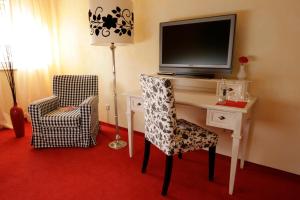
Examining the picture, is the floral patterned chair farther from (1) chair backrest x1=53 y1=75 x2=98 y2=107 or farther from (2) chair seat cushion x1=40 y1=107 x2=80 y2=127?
(1) chair backrest x1=53 y1=75 x2=98 y2=107

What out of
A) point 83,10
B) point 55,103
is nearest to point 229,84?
point 55,103

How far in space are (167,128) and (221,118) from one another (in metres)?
0.44

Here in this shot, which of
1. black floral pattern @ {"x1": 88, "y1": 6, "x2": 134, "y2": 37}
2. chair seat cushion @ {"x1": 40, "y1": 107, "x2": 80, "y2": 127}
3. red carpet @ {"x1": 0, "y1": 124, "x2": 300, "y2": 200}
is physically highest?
black floral pattern @ {"x1": 88, "y1": 6, "x2": 134, "y2": 37}

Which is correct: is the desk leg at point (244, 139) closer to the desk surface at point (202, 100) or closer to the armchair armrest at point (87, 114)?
the desk surface at point (202, 100)

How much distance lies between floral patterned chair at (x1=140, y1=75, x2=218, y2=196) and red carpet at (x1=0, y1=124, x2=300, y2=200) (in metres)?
0.19

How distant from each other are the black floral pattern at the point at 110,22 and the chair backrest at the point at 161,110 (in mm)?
785

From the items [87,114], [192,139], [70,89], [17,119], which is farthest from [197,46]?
[17,119]

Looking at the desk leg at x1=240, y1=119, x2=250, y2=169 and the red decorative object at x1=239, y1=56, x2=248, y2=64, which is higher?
the red decorative object at x1=239, y1=56, x2=248, y2=64

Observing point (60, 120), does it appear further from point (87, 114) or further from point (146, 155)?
point (146, 155)

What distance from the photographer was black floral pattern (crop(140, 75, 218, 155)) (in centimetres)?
151

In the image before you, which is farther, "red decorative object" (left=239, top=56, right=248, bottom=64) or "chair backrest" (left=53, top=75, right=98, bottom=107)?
"chair backrest" (left=53, top=75, right=98, bottom=107)

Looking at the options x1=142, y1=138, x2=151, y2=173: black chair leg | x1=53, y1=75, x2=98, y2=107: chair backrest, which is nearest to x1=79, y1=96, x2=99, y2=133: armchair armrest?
x1=53, y1=75, x2=98, y2=107: chair backrest

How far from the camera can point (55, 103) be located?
110 inches

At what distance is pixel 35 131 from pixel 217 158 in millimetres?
2177
